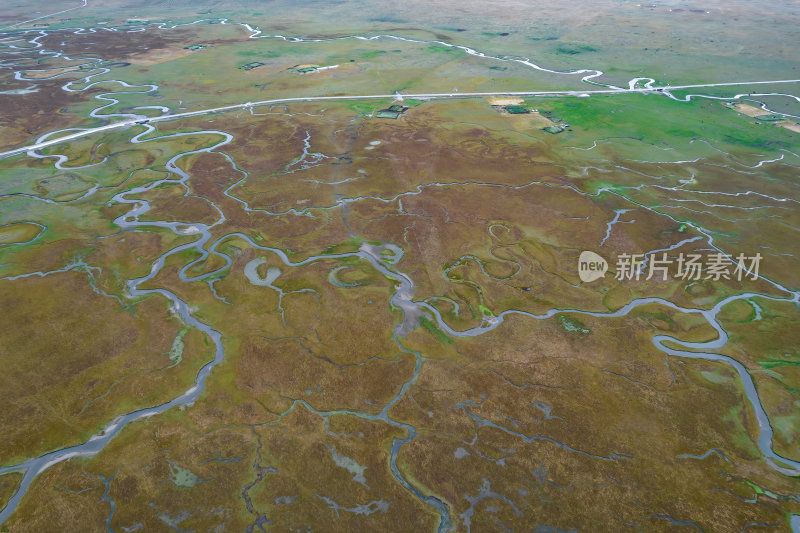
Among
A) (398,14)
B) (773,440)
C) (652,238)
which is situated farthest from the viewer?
(398,14)

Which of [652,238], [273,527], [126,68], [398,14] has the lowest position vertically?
[273,527]

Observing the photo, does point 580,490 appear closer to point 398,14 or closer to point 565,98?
point 565,98

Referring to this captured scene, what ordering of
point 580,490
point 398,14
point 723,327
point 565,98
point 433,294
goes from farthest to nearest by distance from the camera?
1. point 398,14
2. point 565,98
3. point 433,294
4. point 723,327
5. point 580,490

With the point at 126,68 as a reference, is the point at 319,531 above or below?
below

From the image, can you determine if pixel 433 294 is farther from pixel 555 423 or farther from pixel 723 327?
pixel 723 327

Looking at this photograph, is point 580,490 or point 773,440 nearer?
point 580,490

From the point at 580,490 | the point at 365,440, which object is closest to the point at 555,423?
the point at 580,490
